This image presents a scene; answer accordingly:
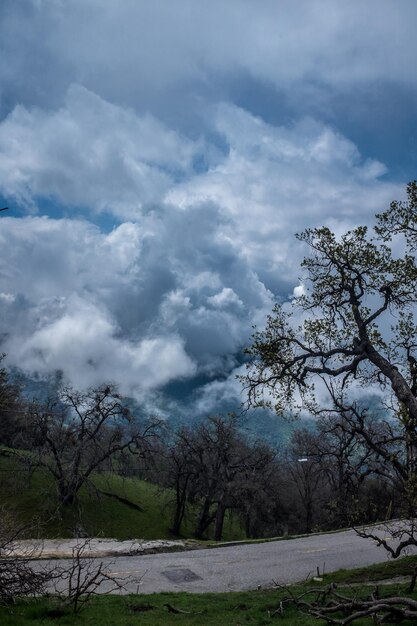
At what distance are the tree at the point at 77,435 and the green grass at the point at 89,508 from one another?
1.84 metres

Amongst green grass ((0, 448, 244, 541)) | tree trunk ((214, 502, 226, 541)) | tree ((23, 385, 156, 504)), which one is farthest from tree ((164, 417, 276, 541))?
tree ((23, 385, 156, 504))

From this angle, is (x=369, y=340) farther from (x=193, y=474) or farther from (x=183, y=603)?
(x=193, y=474)

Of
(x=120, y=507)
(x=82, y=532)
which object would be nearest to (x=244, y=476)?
(x=120, y=507)

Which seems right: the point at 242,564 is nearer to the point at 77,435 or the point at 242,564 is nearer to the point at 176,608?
the point at 176,608

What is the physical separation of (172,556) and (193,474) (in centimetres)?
2403

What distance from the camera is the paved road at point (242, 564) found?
19281 mm

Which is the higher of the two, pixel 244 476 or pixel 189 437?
pixel 189 437

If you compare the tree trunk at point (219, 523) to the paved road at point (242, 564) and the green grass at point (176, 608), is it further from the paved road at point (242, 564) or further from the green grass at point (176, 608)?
the green grass at point (176, 608)

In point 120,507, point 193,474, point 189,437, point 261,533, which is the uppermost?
point 189,437

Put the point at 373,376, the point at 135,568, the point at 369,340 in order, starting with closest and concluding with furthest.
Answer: the point at 369,340
the point at 373,376
the point at 135,568

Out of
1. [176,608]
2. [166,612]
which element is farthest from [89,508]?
[166,612]

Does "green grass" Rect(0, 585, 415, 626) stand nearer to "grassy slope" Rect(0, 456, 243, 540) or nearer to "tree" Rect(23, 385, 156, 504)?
"grassy slope" Rect(0, 456, 243, 540)

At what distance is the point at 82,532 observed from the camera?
116 ft

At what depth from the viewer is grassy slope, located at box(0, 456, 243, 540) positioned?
4059 cm
